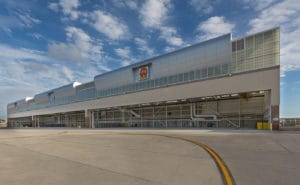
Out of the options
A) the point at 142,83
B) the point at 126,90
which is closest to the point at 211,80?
the point at 142,83

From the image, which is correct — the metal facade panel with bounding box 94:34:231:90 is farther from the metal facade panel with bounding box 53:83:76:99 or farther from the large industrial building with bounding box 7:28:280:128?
the metal facade panel with bounding box 53:83:76:99

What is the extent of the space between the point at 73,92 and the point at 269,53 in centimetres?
5068

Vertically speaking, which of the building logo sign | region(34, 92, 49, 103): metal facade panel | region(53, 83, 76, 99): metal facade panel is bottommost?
region(34, 92, 49, 103): metal facade panel

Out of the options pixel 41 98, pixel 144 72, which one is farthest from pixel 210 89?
pixel 41 98

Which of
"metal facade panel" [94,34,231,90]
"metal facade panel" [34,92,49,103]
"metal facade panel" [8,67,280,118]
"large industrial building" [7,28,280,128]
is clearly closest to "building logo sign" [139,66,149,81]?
"large industrial building" [7,28,280,128]

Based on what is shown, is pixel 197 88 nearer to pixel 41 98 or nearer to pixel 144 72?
pixel 144 72

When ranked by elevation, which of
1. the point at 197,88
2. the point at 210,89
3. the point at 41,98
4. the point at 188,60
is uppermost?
the point at 188,60

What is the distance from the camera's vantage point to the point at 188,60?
32656mm

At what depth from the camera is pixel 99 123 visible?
5306cm

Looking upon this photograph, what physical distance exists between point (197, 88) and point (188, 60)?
5.58 metres

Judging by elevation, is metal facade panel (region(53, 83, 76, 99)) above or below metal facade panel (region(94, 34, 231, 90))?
below

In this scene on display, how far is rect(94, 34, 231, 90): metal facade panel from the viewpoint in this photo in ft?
93.3

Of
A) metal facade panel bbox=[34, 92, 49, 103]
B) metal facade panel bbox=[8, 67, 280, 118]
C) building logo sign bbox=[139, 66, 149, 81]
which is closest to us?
metal facade panel bbox=[8, 67, 280, 118]

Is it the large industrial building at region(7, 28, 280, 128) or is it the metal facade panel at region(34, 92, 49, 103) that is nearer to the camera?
the large industrial building at region(7, 28, 280, 128)
